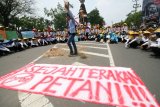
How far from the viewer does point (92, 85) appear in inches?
253

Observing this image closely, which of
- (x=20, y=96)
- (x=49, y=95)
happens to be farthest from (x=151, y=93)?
(x=20, y=96)

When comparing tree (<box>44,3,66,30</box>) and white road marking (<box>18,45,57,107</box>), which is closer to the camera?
white road marking (<box>18,45,57,107</box>)

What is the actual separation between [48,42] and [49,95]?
26.0 m

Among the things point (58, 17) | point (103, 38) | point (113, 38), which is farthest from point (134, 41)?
point (58, 17)

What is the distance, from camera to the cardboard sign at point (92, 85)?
536 cm

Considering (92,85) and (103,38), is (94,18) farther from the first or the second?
(92,85)

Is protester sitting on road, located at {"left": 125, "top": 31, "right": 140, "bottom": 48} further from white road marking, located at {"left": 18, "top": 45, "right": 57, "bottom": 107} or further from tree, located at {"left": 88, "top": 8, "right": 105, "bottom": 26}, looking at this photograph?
tree, located at {"left": 88, "top": 8, "right": 105, "bottom": 26}

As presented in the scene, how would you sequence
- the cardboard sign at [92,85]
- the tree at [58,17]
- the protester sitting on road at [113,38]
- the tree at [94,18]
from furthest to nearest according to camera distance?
the tree at [94,18] < the tree at [58,17] < the protester sitting on road at [113,38] < the cardboard sign at [92,85]

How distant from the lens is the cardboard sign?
5359 mm

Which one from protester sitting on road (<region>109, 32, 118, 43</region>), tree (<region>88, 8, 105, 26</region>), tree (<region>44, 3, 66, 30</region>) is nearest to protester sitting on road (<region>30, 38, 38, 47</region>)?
protester sitting on road (<region>109, 32, 118, 43</region>)

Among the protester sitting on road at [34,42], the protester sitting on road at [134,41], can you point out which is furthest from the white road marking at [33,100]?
the protester sitting on road at [34,42]

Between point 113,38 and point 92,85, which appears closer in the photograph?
point 92,85

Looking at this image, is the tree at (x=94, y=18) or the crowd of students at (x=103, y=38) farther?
the tree at (x=94, y=18)

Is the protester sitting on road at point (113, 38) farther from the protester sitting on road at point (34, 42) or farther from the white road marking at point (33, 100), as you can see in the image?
the white road marking at point (33, 100)
